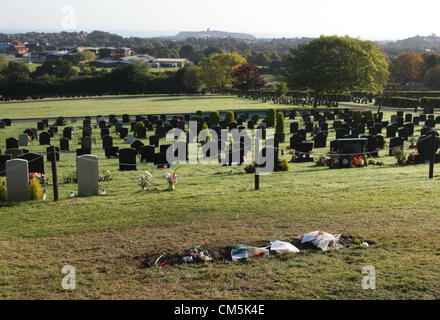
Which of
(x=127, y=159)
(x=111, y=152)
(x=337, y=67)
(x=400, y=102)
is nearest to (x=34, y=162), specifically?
(x=127, y=159)

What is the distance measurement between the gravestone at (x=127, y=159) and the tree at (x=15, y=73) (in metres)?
79.9

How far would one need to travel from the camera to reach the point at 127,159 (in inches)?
803

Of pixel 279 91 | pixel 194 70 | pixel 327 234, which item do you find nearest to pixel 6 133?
pixel 327 234

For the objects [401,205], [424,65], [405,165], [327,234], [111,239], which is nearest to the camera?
[327,234]

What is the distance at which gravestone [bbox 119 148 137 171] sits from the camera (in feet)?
66.5

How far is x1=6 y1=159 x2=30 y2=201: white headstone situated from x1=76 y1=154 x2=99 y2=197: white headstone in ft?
5.18

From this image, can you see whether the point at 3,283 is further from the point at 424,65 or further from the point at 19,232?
the point at 424,65

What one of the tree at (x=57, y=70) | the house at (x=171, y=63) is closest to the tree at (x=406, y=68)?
the tree at (x=57, y=70)

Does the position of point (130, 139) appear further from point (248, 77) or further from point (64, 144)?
point (248, 77)

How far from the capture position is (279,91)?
73.5 metres

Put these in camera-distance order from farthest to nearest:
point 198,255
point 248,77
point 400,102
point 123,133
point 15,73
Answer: point 15,73, point 248,77, point 400,102, point 123,133, point 198,255

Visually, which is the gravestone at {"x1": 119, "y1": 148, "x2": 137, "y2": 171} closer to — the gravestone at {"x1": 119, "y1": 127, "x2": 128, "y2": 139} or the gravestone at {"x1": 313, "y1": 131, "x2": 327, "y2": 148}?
the gravestone at {"x1": 313, "y1": 131, "x2": 327, "y2": 148}

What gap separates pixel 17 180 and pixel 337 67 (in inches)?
2017

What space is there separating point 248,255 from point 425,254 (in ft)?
10.9
